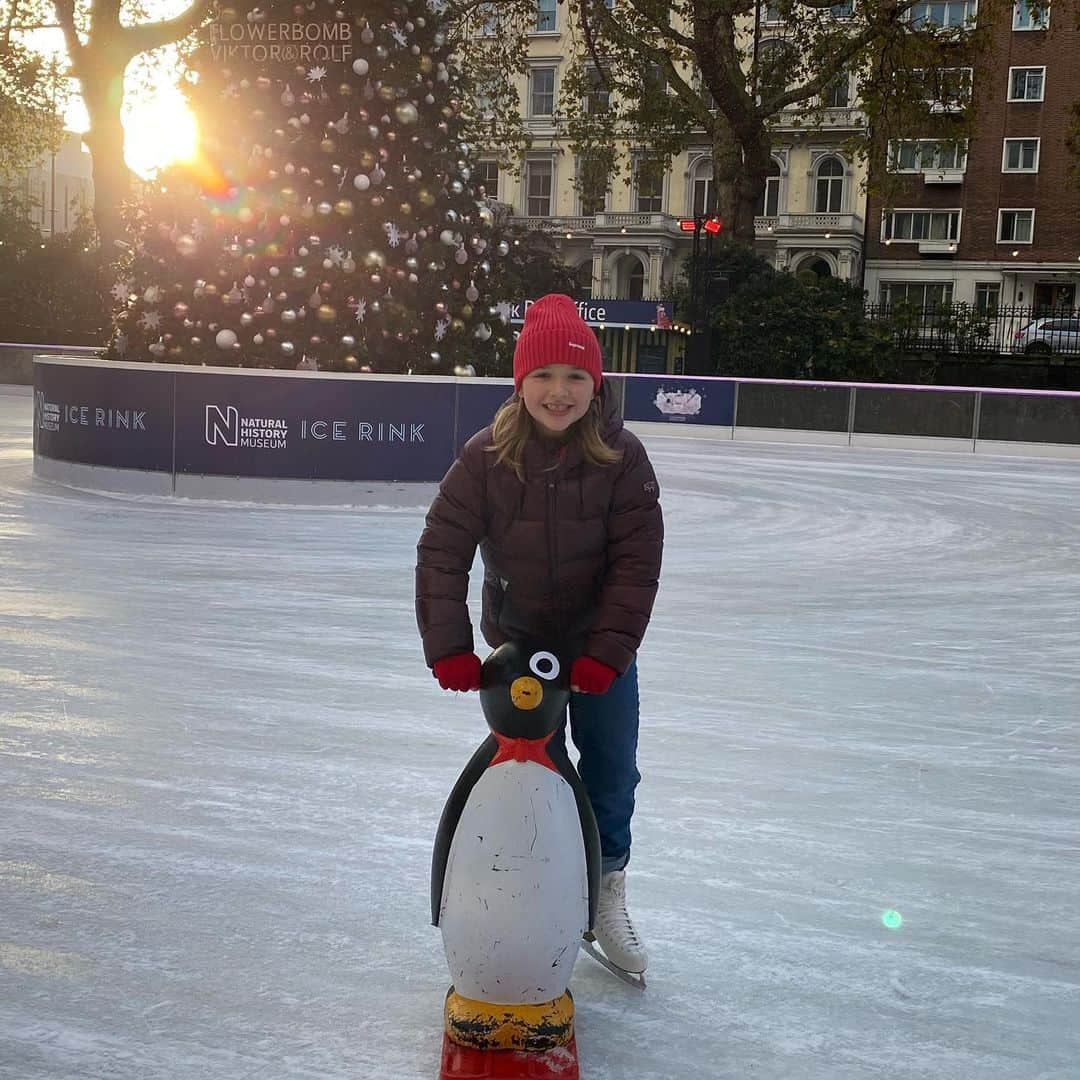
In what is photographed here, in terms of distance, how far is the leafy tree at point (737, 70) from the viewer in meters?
26.9

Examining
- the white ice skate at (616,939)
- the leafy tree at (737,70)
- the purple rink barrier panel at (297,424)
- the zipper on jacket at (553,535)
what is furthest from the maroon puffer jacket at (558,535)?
the leafy tree at (737,70)

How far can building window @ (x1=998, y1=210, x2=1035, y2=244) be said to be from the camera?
173ft

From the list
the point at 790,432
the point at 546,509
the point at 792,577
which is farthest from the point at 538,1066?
the point at 790,432

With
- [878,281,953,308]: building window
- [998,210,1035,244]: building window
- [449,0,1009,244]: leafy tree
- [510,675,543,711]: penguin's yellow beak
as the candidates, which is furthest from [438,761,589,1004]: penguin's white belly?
[998,210,1035,244]: building window

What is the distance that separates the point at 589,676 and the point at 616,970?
79 centimetres

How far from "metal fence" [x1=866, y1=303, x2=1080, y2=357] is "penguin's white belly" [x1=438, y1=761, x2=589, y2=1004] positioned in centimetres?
2476

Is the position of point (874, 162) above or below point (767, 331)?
above

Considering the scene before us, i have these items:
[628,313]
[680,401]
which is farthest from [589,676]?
[628,313]

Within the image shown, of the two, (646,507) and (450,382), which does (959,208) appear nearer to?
(450,382)

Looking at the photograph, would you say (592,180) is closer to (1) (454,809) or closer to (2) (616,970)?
(2) (616,970)

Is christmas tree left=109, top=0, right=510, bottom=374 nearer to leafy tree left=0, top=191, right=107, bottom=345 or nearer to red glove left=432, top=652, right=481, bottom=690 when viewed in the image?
red glove left=432, top=652, right=481, bottom=690

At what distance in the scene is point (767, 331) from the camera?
88.8ft

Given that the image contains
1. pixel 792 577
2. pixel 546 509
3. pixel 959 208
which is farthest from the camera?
pixel 959 208

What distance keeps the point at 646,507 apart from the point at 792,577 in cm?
646
